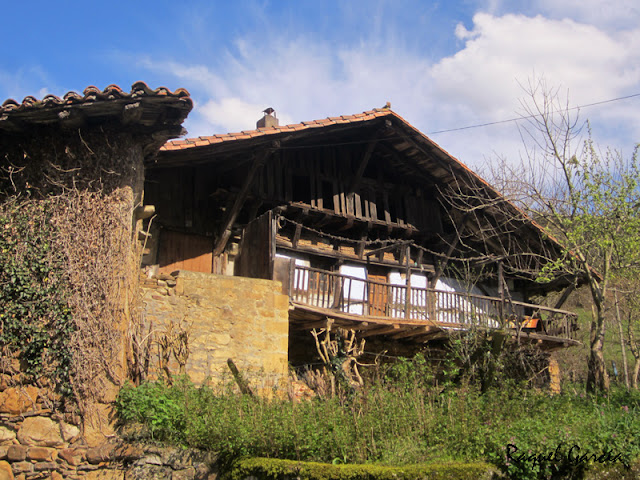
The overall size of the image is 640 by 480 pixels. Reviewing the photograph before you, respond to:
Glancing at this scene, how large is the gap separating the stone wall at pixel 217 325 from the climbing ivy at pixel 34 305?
1325 millimetres

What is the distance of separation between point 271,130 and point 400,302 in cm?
436

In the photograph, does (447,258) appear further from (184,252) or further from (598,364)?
(184,252)

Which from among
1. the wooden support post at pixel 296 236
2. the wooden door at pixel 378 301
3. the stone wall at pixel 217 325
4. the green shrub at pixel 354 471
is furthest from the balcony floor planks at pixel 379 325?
the green shrub at pixel 354 471

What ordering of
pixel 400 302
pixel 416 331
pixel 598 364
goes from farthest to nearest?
1. pixel 400 302
2. pixel 416 331
3. pixel 598 364

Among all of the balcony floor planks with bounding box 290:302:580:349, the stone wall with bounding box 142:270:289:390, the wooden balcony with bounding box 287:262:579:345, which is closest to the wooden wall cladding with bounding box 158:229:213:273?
the wooden balcony with bounding box 287:262:579:345

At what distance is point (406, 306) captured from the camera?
12.4 metres

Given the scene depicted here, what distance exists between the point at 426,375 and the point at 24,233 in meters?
6.09

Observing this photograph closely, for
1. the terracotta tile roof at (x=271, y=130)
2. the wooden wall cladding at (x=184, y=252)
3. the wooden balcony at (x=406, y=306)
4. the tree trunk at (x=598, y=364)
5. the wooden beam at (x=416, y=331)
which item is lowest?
the tree trunk at (x=598, y=364)

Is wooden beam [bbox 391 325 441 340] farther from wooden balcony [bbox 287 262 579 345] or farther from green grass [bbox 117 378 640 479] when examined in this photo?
green grass [bbox 117 378 640 479]

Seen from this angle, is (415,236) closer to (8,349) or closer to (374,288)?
(374,288)

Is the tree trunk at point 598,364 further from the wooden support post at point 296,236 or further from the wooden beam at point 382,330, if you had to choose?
the wooden support post at point 296,236

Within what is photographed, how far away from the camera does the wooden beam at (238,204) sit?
37.8ft

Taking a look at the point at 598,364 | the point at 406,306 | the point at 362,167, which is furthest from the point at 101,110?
the point at 598,364

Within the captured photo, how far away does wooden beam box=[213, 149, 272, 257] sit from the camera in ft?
37.8
